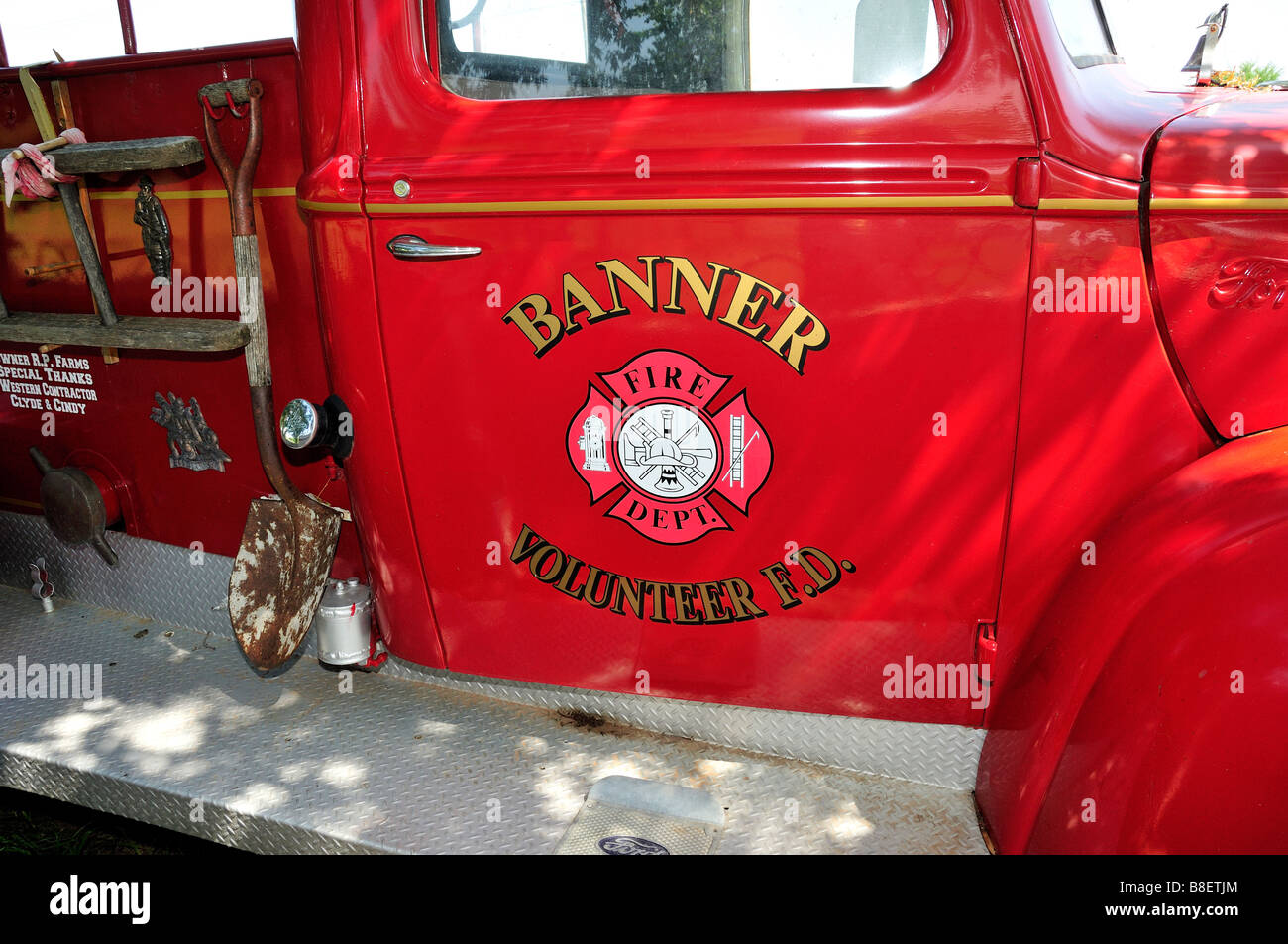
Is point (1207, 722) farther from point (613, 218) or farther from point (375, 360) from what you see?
point (375, 360)

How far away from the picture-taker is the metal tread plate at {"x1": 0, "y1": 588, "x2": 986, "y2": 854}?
155cm

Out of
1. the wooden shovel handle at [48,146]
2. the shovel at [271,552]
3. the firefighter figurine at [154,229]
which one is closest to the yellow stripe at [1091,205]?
the shovel at [271,552]

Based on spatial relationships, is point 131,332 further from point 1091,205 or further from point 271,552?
point 1091,205

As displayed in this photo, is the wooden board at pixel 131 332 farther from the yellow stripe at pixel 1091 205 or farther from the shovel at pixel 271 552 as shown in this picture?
the yellow stripe at pixel 1091 205

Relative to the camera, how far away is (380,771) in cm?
171

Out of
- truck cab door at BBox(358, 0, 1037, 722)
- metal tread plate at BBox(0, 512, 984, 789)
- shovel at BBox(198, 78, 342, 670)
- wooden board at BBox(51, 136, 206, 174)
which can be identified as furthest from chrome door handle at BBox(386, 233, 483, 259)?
metal tread plate at BBox(0, 512, 984, 789)

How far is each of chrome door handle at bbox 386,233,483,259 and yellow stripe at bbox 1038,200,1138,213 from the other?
0.89 meters

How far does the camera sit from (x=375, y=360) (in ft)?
5.55

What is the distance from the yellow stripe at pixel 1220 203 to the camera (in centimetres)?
125

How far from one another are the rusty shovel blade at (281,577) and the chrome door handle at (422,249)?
622 millimetres

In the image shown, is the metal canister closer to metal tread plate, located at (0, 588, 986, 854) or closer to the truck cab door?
metal tread plate, located at (0, 588, 986, 854)

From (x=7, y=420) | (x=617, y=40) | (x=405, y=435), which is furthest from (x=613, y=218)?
(x=7, y=420)
